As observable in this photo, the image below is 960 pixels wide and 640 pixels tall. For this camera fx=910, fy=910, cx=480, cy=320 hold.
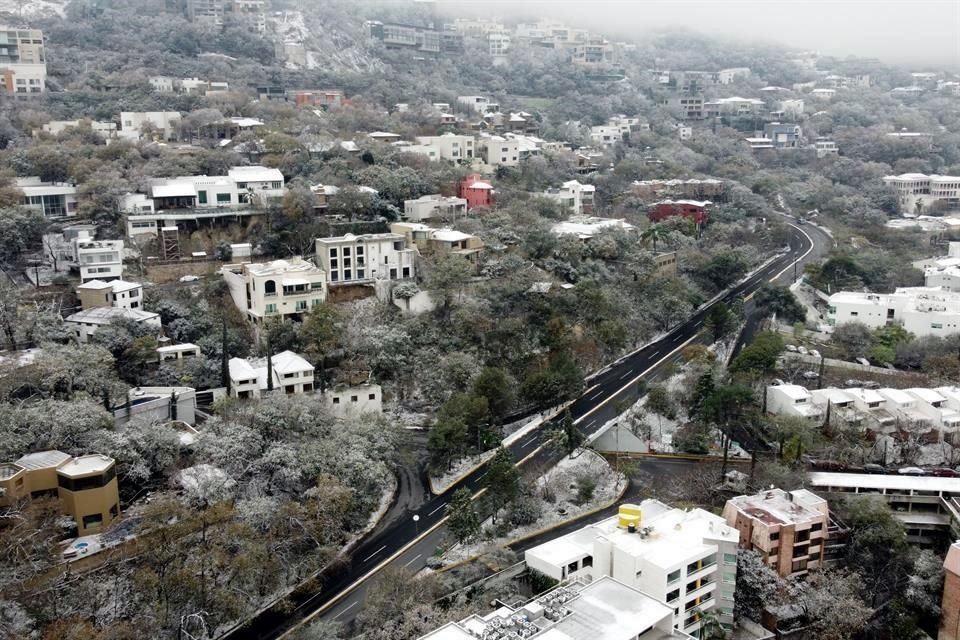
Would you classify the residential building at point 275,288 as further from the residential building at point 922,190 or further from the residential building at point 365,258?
the residential building at point 922,190

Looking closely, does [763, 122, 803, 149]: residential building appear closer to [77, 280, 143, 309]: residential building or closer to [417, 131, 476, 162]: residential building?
[417, 131, 476, 162]: residential building

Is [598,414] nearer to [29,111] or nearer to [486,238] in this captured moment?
[486,238]

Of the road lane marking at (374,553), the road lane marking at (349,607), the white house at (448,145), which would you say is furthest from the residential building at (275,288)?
the white house at (448,145)

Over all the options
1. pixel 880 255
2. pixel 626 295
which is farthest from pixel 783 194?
pixel 626 295

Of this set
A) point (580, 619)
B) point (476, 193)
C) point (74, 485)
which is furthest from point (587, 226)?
point (580, 619)

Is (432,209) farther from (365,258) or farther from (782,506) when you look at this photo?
(782,506)

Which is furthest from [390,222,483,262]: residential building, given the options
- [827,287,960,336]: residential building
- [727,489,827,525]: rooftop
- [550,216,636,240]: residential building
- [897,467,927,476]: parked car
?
[897,467,927,476]: parked car
